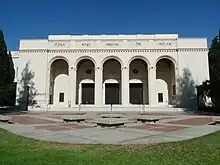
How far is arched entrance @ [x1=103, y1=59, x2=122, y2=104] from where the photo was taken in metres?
36.9

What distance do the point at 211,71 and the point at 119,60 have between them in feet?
53.3

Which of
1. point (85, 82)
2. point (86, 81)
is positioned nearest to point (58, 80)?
point (85, 82)

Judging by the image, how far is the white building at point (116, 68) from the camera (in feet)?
110

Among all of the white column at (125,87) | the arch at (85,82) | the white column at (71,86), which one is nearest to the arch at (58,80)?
the white column at (71,86)

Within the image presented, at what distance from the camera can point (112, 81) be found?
1451 inches

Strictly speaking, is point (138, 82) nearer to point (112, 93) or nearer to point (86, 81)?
point (112, 93)

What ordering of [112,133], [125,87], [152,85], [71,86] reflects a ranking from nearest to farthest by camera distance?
[112,133]
[152,85]
[125,87]
[71,86]

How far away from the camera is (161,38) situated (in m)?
34.7

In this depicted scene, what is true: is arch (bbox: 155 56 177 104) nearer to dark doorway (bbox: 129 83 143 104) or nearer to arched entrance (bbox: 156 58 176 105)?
arched entrance (bbox: 156 58 176 105)

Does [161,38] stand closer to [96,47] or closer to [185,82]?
[185,82]

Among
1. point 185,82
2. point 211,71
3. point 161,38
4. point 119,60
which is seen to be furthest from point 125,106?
point 211,71

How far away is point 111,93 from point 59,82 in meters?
9.53

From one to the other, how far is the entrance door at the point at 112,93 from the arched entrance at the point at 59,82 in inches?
287

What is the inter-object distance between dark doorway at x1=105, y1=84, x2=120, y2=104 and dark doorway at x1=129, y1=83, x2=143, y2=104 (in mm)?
2754
